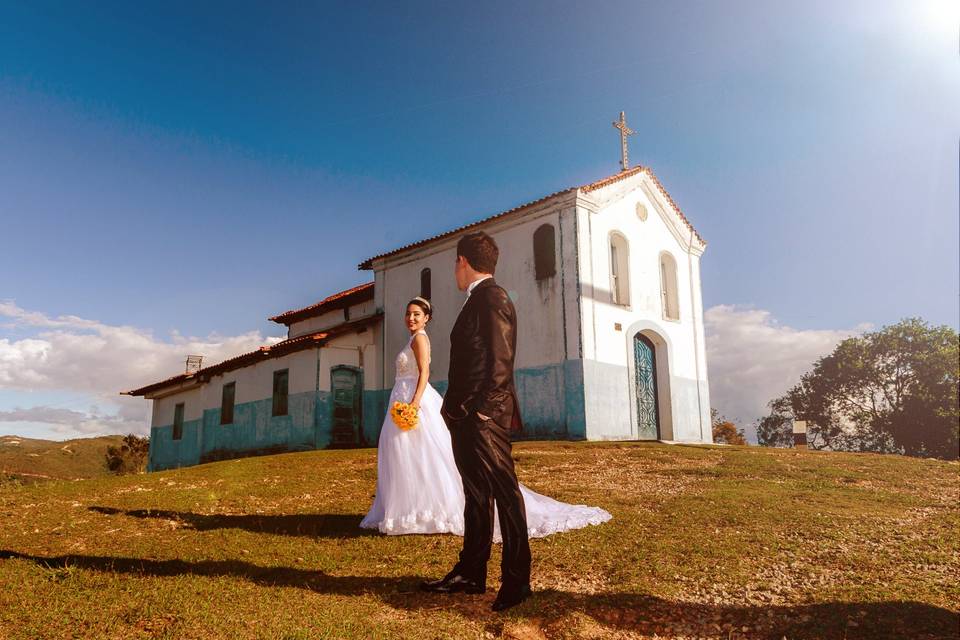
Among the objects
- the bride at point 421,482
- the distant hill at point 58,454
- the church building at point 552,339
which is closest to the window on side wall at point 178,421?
the church building at point 552,339

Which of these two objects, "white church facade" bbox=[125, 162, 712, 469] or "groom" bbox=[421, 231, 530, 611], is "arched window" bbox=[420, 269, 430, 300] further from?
Result: "groom" bbox=[421, 231, 530, 611]

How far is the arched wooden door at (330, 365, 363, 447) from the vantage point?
2208 centimetres

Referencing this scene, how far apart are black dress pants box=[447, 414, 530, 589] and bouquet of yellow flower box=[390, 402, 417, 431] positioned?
1.21m

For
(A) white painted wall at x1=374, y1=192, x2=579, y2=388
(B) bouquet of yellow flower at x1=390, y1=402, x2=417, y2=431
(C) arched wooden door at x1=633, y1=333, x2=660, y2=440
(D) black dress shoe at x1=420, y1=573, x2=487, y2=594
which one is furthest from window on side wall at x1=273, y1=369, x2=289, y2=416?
(D) black dress shoe at x1=420, y1=573, x2=487, y2=594

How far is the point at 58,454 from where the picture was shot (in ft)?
163

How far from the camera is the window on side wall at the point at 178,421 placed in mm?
31016

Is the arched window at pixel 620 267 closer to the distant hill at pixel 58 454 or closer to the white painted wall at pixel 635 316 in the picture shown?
the white painted wall at pixel 635 316

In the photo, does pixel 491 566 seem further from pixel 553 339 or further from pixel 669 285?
pixel 669 285

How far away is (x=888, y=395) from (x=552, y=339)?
93.2ft

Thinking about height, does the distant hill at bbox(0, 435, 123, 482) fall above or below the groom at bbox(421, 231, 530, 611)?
below

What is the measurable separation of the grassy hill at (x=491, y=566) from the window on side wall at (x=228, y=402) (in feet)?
51.9

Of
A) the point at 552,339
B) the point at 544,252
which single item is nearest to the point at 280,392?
the point at 552,339

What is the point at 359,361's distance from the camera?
2289 cm

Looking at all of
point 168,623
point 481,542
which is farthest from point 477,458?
point 168,623
